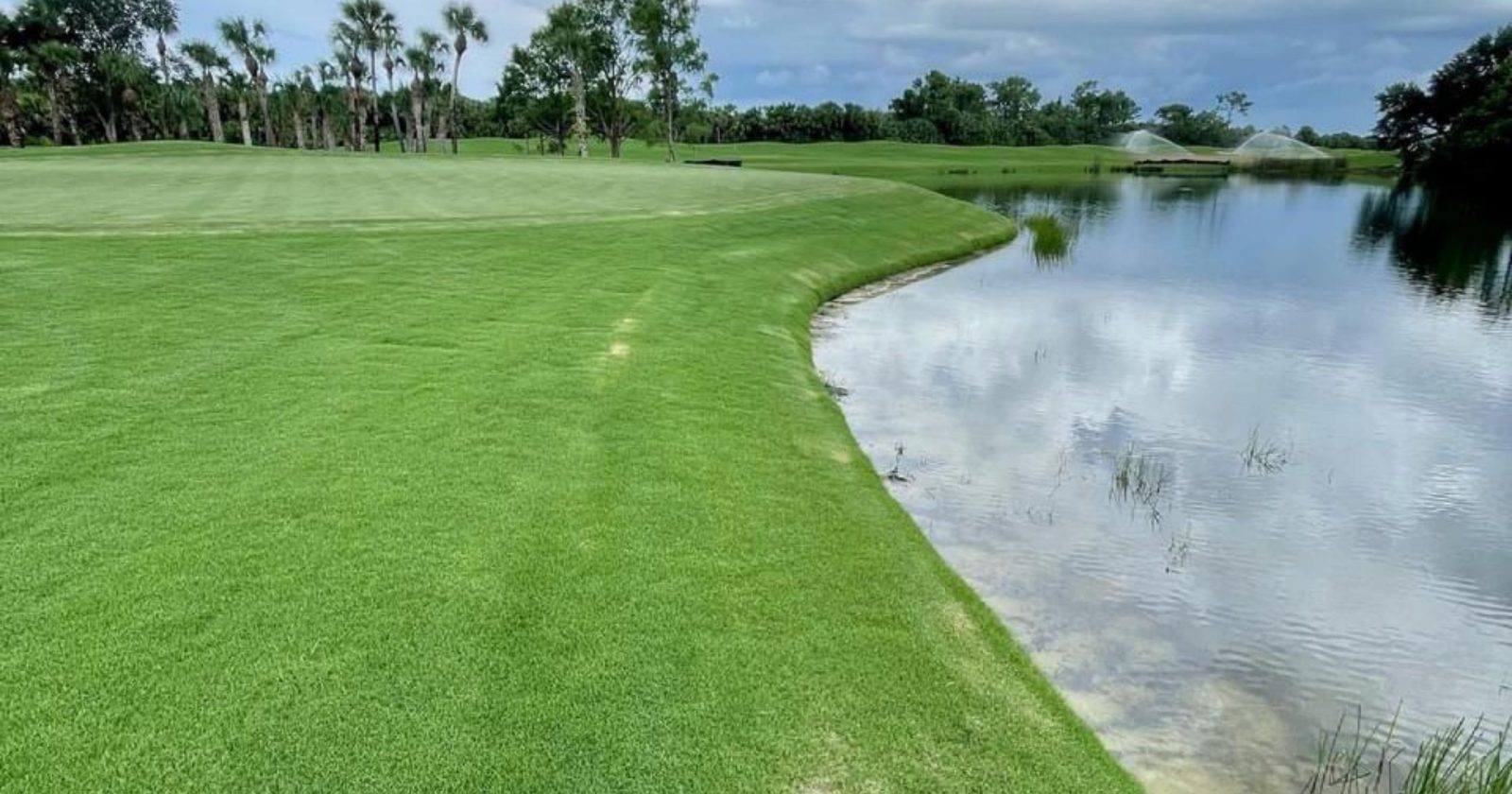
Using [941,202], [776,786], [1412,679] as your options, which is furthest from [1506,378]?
[941,202]

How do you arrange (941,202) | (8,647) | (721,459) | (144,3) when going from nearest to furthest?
(8,647) < (721,459) < (941,202) < (144,3)

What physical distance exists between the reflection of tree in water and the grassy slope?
67.9ft

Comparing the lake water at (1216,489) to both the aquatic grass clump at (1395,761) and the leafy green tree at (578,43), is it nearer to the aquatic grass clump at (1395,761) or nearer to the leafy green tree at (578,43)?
the aquatic grass clump at (1395,761)

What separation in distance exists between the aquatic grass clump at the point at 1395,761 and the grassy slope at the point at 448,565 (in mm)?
1724

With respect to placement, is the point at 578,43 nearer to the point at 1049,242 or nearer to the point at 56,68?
the point at 56,68

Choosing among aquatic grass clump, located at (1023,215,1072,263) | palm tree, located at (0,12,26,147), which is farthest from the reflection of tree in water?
palm tree, located at (0,12,26,147)

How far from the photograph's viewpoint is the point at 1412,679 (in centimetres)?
586

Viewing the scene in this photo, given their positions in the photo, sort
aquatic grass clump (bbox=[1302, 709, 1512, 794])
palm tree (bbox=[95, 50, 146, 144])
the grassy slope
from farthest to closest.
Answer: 1. palm tree (bbox=[95, 50, 146, 144])
2. aquatic grass clump (bbox=[1302, 709, 1512, 794])
3. the grassy slope

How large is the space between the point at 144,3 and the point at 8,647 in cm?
10402

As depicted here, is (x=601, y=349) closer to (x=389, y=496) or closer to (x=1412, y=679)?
(x=389, y=496)

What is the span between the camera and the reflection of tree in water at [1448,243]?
2216cm

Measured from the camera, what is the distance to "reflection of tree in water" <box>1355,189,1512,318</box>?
2216 centimetres

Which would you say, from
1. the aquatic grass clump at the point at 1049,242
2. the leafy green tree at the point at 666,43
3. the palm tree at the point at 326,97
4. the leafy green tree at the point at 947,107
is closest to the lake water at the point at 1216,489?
the aquatic grass clump at the point at 1049,242

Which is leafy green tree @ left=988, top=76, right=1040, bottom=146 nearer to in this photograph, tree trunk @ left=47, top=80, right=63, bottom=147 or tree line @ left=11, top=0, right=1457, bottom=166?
tree line @ left=11, top=0, right=1457, bottom=166
